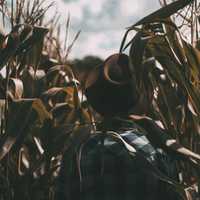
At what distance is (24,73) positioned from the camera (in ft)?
5.28

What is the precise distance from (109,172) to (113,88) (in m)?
0.17

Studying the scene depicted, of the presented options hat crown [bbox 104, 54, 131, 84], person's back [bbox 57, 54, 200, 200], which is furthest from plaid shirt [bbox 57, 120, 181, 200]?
hat crown [bbox 104, 54, 131, 84]

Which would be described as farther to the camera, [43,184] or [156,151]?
[43,184]

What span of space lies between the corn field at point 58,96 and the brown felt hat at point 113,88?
3 cm

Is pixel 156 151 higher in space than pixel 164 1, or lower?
lower

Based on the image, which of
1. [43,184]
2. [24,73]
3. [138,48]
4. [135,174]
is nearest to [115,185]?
[135,174]

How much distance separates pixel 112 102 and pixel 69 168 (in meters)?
0.17

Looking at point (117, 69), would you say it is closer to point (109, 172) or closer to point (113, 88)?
point (113, 88)

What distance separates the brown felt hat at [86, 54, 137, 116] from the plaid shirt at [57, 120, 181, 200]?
2.2 inches

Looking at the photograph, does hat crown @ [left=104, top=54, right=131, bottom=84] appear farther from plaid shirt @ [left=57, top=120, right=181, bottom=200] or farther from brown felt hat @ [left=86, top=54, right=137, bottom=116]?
plaid shirt @ [left=57, top=120, right=181, bottom=200]

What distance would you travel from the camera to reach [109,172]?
3.90 feet

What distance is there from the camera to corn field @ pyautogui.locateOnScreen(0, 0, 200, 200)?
4.18 feet

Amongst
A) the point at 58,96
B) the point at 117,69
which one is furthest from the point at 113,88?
the point at 58,96

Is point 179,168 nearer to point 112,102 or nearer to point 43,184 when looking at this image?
point 112,102
